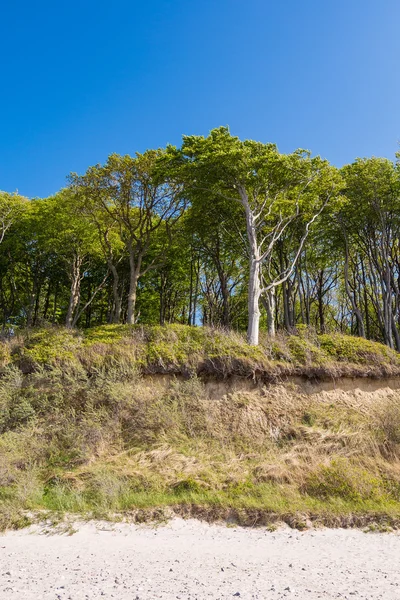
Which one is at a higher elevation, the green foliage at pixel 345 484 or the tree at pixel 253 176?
the tree at pixel 253 176

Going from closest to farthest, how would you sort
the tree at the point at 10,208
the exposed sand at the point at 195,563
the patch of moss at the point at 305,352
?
the exposed sand at the point at 195,563 → the patch of moss at the point at 305,352 → the tree at the point at 10,208

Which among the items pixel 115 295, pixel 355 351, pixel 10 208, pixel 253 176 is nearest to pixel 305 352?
pixel 355 351

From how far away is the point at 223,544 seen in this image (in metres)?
7.32

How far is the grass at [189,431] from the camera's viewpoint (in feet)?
28.8

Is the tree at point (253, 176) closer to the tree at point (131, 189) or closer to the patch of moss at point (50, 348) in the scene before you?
the tree at point (131, 189)

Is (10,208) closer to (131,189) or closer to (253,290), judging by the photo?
(131,189)

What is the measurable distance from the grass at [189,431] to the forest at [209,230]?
8.42ft

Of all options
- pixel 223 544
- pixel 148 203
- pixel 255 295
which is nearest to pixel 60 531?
pixel 223 544

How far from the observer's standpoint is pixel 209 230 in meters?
23.5

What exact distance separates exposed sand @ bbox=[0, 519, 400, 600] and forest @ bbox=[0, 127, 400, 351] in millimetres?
8003

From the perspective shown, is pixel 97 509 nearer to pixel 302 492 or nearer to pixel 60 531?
pixel 60 531

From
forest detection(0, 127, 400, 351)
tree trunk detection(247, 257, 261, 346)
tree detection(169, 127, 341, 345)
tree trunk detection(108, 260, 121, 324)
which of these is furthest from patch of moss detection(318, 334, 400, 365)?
tree trunk detection(108, 260, 121, 324)

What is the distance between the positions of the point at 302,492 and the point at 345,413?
418 centimetres

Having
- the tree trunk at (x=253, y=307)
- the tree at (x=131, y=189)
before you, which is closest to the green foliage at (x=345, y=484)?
the tree trunk at (x=253, y=307)
